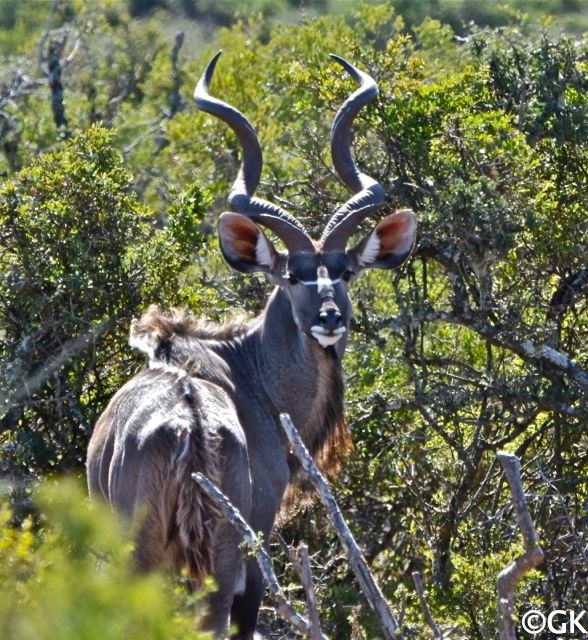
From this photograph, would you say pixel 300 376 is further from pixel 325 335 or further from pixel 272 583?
pixel 272 583

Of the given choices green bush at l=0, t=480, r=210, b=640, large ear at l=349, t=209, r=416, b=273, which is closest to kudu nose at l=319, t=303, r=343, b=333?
large ear at l=349, t=209, r=416, b=273

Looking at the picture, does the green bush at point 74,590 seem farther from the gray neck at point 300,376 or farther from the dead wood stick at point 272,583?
the gray neck at point 300,376

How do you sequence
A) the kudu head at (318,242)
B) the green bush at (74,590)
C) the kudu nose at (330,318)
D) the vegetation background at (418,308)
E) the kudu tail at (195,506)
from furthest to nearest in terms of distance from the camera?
the vegetation background at (418,308), the kudu head at (318,242), the kudu nose at (330,318), the kudu tail at (195,506), the green bush at (74,590)

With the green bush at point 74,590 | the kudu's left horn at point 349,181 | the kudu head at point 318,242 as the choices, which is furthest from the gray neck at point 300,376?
the green bush at point 74,590

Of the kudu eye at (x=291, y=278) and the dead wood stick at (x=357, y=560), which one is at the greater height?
the dead wood stick at (x=357, y=560)

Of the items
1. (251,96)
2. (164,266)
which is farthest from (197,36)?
(164,266)

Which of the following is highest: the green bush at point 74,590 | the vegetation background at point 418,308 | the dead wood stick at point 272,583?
the green bush at point 74,590

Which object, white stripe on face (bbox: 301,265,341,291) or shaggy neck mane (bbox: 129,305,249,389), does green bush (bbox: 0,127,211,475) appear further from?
white stripe on face (bbox: 301,265,341,291)

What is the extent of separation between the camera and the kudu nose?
5.63 meters

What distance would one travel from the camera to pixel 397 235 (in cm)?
630

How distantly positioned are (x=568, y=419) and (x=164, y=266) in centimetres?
216

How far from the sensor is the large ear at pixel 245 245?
238 inches

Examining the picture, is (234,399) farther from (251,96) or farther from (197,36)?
(197,36)

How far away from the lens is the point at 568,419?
6.74m
